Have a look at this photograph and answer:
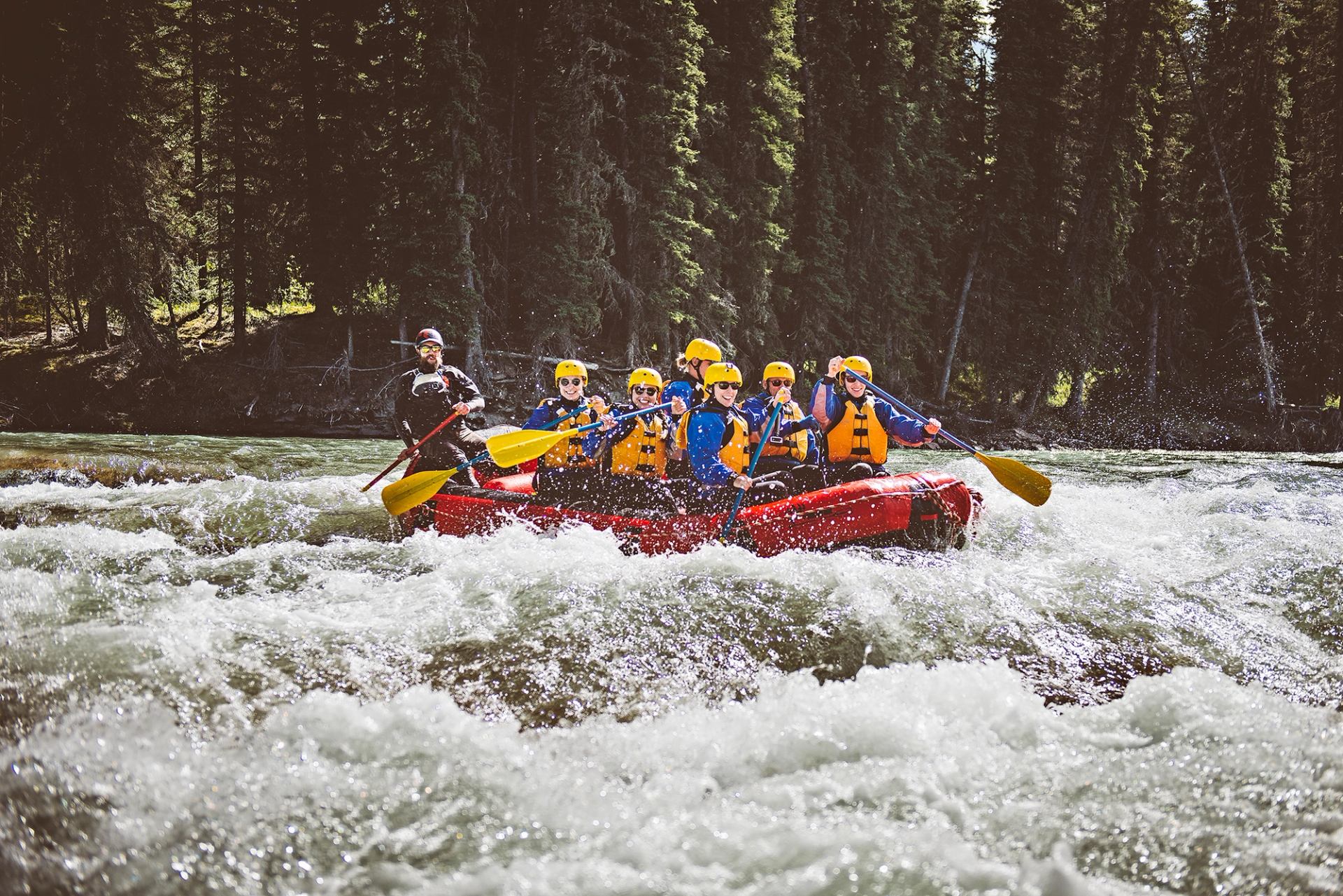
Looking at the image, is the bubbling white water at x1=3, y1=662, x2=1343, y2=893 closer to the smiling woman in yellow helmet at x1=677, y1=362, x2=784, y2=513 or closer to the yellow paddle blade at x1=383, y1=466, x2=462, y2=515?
the smiling woman in yellow helmet at x1=677, y1=362, x2=784, y2=513

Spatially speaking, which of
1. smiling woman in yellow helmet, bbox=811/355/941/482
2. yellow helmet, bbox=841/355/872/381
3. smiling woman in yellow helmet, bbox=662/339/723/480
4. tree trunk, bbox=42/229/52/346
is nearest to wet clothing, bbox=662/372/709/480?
smiling woman in yellow helmet, bbox=662/339/723/480

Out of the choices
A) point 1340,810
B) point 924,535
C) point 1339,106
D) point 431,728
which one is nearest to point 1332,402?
point 1339,106

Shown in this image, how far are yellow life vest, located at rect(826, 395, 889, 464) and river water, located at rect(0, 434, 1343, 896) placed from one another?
1310mm

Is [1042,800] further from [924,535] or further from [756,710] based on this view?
[924,535]

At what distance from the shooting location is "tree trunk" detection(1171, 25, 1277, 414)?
78.6 ft

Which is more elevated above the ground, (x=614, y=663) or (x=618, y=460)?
(x=618, y=460)

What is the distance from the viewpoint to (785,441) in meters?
7.91

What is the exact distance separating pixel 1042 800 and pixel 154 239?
20437 mm

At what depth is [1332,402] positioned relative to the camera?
26.1m

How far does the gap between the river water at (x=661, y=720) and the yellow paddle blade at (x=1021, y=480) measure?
73cm

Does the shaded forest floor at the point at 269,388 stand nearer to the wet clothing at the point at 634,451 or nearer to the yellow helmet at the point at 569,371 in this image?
the yellow helmet at the point at 569,371

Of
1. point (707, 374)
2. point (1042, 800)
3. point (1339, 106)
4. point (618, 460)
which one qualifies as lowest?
point (1042, 800)

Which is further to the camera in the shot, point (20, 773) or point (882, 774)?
point (882, 774)

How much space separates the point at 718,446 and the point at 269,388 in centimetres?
1511
